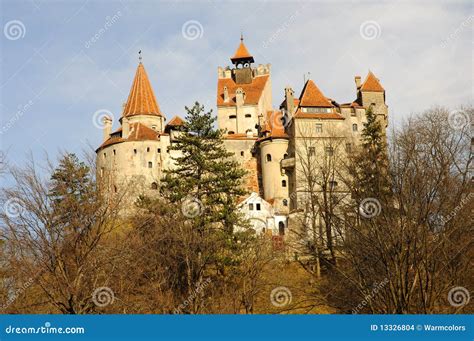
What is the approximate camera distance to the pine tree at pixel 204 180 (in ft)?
132

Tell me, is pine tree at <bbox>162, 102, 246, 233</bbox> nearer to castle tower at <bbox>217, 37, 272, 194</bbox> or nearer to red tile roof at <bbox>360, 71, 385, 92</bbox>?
castle tower at <bbox>217, 37, 272, 194</bbox>

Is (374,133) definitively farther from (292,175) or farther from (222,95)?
(222,95)

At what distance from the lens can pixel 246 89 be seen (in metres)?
77.1

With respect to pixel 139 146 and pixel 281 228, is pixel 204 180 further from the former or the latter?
pixel 139 146

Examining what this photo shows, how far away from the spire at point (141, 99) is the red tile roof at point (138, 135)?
2.61 metres

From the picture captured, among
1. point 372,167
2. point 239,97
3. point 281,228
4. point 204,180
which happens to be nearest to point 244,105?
point 239,97

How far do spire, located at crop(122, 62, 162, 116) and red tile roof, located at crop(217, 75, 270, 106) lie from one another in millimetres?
7478

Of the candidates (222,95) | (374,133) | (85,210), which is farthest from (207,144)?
(222,95)

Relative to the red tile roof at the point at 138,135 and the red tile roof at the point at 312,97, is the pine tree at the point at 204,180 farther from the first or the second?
the red tile roof at the point at 138,135

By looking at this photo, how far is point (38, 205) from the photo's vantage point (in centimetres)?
2480

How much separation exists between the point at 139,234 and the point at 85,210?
659 centimetres

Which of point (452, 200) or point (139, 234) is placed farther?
point (139, 234)

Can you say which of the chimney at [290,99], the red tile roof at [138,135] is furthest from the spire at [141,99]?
the chimney at [290,99]

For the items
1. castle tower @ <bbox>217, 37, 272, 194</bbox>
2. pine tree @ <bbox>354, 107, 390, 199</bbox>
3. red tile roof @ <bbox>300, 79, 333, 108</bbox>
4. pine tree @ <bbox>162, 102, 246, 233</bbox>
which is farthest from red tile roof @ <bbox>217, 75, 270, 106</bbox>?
pine tree @ <bbox>162, 102, 246, 233</bbox>
